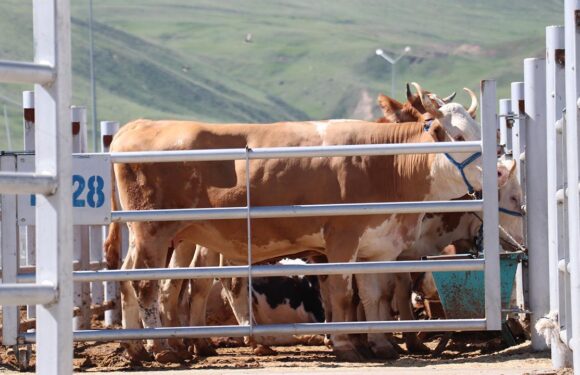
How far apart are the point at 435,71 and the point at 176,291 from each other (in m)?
168

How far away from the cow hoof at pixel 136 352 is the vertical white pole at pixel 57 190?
20.6ft

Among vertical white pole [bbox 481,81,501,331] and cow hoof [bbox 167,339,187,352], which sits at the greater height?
vertical white pole [bbox 481,81,501,331]

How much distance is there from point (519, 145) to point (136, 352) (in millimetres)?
4472

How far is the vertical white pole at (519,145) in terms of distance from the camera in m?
10.4

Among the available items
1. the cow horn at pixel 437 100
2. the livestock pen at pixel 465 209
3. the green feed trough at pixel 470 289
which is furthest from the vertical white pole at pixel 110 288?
the green feed trough at pixel 470 289

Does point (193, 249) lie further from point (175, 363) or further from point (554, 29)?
point (554, 29)

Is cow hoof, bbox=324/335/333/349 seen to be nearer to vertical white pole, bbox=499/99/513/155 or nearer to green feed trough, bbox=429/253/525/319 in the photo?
green feed trough, bbox=429/253/525/319

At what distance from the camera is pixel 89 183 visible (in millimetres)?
9109

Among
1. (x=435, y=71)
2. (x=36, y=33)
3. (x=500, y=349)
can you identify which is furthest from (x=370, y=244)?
(x=435, y=71)

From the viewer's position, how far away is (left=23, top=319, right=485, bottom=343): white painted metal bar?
908 cm

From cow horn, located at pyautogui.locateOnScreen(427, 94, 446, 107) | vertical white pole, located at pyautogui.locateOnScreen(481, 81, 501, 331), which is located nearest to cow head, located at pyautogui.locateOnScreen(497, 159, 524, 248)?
cow horn, located at pyautogui.locateOnScreen(427, 94, 446, 107)

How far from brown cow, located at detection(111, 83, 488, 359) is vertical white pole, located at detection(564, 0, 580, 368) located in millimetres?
3700

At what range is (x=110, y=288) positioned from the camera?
43.3 feet

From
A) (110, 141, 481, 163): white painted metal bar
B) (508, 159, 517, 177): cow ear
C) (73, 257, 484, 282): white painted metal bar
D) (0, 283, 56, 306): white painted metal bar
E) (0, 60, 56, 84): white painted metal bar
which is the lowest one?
(73, 257, 484, 282): white painted metal bar
